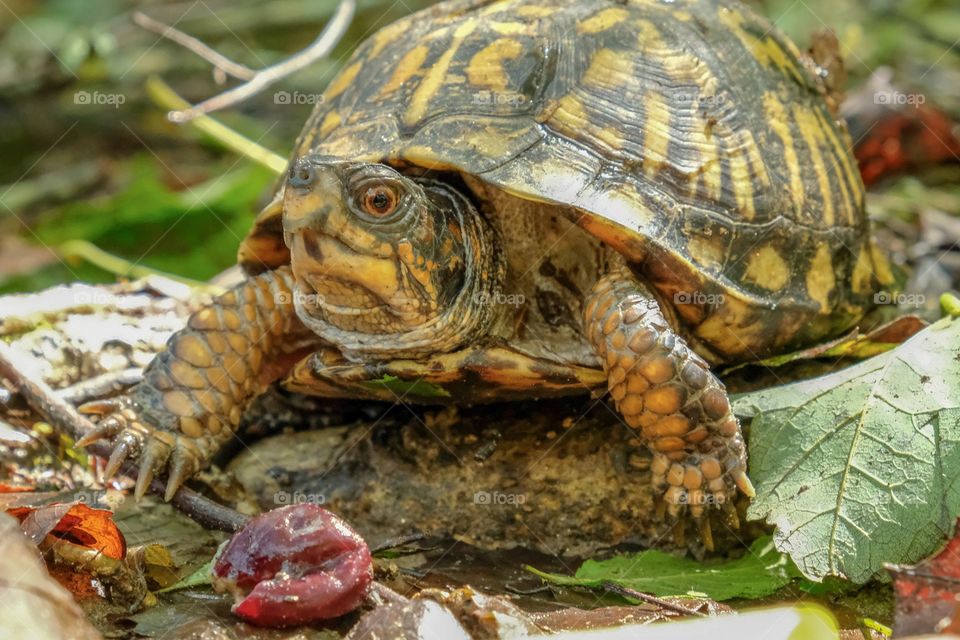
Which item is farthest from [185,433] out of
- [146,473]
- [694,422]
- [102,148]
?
[102,148]

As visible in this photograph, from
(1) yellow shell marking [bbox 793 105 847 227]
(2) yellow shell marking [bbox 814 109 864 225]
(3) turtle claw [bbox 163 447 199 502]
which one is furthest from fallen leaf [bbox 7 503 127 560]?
(2) yellow shell marking [bbox 814 109 864 225]

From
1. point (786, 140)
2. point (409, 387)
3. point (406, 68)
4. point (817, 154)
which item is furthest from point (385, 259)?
point (817, 154)

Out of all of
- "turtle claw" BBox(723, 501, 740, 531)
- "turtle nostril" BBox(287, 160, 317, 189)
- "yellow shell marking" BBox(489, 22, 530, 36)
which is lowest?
"turtle claw" BBox(723, 501, 740, 531)

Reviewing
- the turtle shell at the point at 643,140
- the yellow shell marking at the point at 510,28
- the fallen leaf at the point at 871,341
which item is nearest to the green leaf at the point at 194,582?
the turtle shell at the point at 643,140

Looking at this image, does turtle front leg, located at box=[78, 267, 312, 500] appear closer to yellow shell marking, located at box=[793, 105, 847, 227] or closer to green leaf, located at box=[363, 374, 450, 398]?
green leaf, located at box=[363, 374, 450, 398]

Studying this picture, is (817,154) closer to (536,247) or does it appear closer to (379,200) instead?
(536,247)

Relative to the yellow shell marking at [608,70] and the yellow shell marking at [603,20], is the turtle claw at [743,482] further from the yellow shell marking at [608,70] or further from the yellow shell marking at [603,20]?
the yellow shell marking at [603,20]
